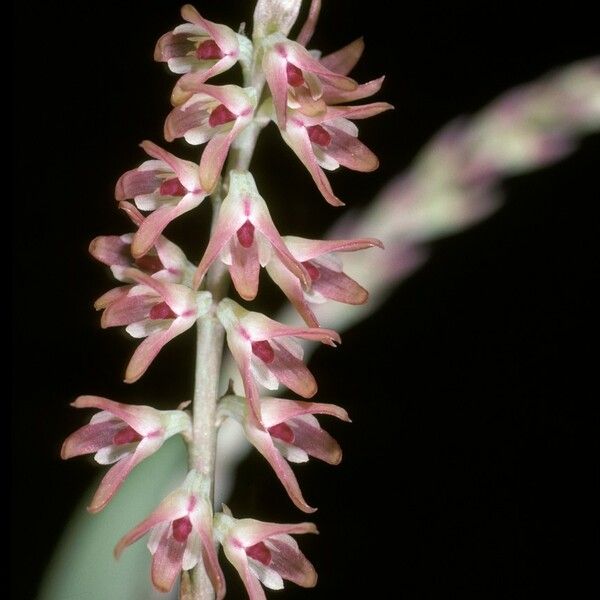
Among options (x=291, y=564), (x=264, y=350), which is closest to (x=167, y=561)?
(x=291, y=564)

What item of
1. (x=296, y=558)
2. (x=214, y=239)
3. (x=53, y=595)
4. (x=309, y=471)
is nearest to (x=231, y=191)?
(x=214, y=239)

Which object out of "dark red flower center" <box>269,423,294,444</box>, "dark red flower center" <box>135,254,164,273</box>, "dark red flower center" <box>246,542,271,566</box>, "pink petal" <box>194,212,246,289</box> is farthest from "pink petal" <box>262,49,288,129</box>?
"dark red flower center" <box>246,542,271,566</box>

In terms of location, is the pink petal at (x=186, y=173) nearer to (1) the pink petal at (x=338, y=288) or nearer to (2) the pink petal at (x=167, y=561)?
(1) the pink petal at (x=338, y=288)

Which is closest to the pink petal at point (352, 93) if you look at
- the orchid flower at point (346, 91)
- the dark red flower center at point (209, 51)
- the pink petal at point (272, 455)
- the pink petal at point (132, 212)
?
the orchid flower at point (346, 91)

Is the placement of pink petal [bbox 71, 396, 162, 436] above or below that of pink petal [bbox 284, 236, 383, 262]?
below

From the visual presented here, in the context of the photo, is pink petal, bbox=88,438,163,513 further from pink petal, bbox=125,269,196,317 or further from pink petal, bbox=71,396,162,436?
pink petal, bbox=125,269,196,317
